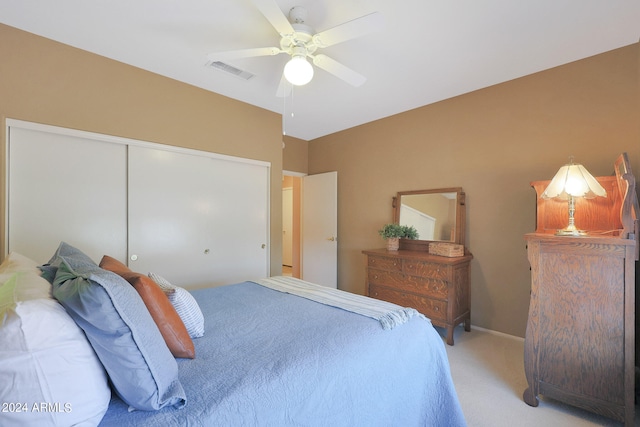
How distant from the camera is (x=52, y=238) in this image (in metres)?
2.26

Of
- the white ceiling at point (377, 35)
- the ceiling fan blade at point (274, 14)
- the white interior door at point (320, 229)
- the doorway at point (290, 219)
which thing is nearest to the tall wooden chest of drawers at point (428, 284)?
the white interior door at point (320, 229)

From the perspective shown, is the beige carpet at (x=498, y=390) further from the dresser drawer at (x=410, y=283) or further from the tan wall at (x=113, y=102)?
the tan wall at (x=113, y=102)

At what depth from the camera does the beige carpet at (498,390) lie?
171 centimetres

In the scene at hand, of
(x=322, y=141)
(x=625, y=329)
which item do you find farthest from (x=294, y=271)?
(x=625, y=329)

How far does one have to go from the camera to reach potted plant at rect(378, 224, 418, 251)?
11.3ft

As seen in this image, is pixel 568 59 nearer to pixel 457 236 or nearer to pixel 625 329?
pixel 457 236

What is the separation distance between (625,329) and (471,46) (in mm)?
2144

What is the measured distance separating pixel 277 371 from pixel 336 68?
1.89 metres

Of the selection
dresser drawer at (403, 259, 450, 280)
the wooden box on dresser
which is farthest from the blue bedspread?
dresser drawer at (403, 259, 450, 280)

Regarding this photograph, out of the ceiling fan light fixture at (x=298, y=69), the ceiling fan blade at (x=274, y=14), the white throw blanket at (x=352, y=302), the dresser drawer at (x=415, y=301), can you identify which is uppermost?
the ceiling fan blade at (x=274, y=14)

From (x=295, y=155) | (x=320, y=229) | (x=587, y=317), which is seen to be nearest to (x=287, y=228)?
(x=320, y=229)

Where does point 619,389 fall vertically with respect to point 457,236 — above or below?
below

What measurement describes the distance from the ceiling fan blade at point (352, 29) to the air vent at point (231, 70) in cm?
117

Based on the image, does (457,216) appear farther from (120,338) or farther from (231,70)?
(120,338)
